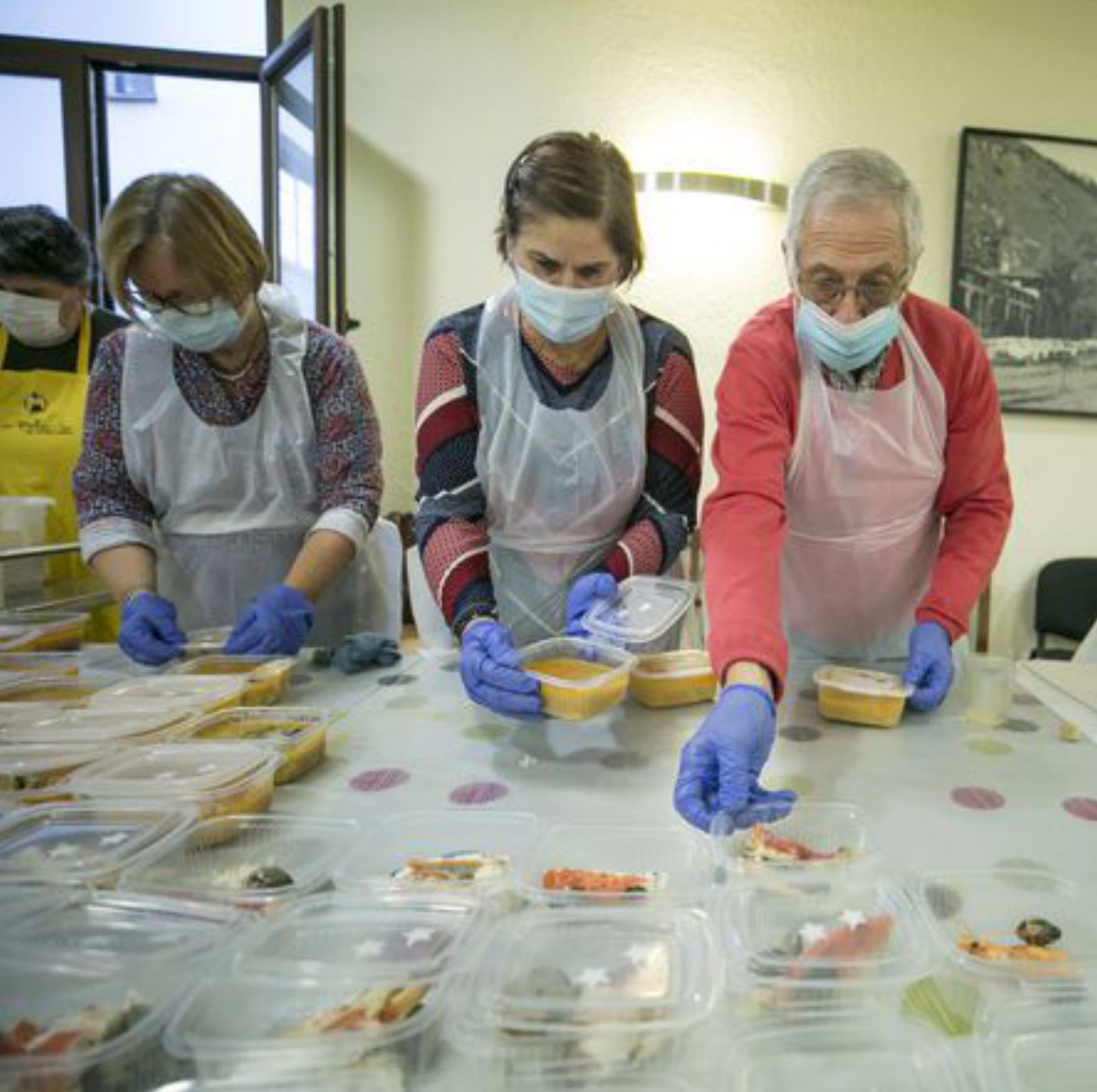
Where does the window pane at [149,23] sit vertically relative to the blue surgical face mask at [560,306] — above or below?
above

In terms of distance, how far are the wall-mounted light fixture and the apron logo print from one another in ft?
6.74

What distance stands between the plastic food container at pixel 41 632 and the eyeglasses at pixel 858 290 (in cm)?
126

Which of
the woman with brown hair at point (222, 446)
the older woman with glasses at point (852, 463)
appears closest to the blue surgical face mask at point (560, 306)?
the older woman with glasses at point (852, 463)

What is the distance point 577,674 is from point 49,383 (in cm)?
165

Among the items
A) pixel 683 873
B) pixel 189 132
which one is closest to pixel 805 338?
pixel 683 873

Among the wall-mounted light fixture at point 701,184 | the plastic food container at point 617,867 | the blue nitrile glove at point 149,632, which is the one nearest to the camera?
the plastic food container at point 617,867

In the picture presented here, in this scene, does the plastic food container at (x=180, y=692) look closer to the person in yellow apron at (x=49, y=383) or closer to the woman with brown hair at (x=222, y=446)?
the woman with brown hair at (x=222, y=446)

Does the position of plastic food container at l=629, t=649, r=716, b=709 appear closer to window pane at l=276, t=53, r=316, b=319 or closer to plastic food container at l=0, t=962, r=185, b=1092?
Result: plastic food container at l=0, t=962, r=185, b=1092

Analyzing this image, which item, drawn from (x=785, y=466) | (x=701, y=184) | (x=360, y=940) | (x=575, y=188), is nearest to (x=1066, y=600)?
(x=701, y=184)

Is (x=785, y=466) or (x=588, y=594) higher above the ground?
(x=785, y=466)

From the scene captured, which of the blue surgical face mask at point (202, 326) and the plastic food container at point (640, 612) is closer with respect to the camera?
the plastic food container at point (640, 612)

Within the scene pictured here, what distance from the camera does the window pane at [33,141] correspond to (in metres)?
2.99

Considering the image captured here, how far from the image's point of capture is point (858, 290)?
1072 mm

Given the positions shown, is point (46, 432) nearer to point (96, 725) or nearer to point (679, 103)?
point (96, 725)
